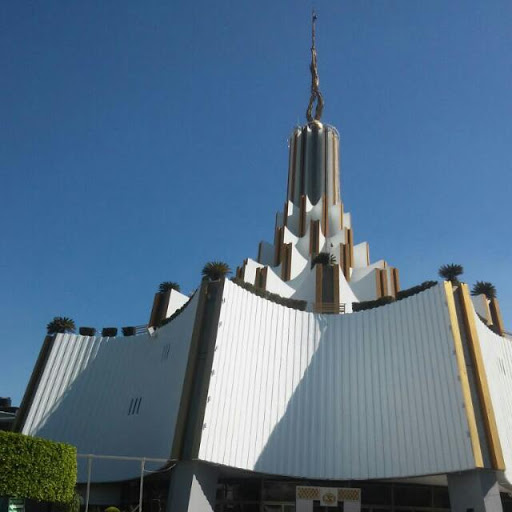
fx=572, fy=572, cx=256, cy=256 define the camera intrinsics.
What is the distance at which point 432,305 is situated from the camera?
2667cm

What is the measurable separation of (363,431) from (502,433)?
19.2 feet

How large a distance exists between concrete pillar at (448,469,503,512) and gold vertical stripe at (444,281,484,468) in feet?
2.48

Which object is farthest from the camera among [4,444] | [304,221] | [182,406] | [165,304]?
[304,221]

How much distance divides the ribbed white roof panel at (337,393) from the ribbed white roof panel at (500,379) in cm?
248

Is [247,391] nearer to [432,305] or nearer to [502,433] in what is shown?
[432,305]

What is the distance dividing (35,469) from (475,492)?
15818 mm

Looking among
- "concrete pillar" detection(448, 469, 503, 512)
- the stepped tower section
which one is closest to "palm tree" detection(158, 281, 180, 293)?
the stepped tower section

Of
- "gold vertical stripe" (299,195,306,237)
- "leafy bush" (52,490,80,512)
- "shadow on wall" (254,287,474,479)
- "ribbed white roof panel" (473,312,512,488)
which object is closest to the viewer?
"leafy bush" (52,490,80,512)

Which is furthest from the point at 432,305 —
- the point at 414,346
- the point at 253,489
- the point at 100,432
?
the point at 100,432

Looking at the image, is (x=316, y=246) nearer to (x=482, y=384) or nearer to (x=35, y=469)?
(x=482, y=384)

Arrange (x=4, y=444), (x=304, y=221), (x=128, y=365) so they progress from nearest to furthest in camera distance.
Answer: (x=4, y=444) → (x=128, y=365) → (x=304, y=221)

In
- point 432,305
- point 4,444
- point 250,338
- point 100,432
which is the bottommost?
point 4,444

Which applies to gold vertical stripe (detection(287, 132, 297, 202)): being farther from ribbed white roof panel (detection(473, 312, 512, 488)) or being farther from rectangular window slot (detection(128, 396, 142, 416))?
rectangular window slot (detection(128, 396, 142, 416))

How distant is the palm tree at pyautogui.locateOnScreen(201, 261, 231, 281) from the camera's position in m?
29.6
